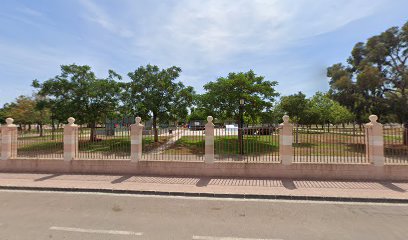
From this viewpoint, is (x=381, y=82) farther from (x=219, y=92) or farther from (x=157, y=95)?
(x=157, y=95)

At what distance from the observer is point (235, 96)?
17703mm

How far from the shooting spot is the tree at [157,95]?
20.2m

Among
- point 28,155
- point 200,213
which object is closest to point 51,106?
point 28,155

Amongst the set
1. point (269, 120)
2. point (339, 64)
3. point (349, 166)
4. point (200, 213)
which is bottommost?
point (200, 213)

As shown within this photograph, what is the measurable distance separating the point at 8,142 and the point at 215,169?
9.25 m

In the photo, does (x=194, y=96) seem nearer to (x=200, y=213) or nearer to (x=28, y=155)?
(x=28, y=155)

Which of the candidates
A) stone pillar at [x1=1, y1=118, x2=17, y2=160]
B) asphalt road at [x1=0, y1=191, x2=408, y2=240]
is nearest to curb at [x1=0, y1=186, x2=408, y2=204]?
asphalt road at [x1=0, y1=191, x2=408, y2=240]

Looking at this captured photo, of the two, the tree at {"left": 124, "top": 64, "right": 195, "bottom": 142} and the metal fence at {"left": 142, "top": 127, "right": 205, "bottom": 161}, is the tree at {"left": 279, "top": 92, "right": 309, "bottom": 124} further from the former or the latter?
the metal fence at {"left": 142, "top": 127, "right": 205, "bottom": 161}

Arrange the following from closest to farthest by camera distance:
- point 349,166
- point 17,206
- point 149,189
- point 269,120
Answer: point 17,206, point 149,189, point 349,166, point 269,120

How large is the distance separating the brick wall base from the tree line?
30.2 feet

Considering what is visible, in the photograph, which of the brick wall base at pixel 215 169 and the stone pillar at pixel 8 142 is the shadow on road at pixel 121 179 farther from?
the stone pillar at pixel 8 142

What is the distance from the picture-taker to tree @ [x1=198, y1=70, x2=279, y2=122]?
17.8 meters

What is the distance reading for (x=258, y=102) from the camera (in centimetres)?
1812

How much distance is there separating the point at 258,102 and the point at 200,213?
44.4 feet
